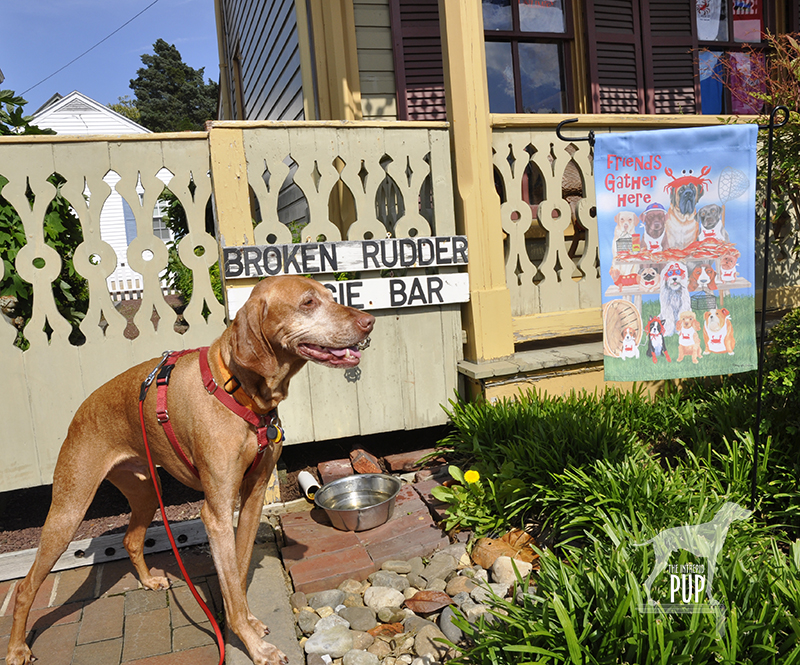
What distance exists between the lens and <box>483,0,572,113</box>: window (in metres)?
6.85

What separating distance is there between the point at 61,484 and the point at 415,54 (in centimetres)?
543

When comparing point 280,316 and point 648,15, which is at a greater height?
point 648,15

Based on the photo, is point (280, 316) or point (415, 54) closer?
point (280, 316)

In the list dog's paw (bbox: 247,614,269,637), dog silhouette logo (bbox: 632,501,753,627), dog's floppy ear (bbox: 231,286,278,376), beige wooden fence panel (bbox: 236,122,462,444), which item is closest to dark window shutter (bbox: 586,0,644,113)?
beige wooden fence panel (bbox: 236,122,462,444)

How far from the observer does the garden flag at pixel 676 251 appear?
9.27 ft

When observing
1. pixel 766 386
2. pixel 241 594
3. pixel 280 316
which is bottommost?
pixel 241 594

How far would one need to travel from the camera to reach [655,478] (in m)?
3.05

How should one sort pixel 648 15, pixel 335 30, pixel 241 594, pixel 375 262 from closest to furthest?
pixel 241 594, pixel 375 262, pixel 335 30, pixel 648 15

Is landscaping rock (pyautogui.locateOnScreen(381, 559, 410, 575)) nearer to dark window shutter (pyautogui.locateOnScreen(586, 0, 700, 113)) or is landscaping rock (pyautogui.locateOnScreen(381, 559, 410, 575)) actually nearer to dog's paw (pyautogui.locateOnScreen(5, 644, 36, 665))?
dog's paw (pyautogui.locateOnScreen(5, 644, 36, 665))

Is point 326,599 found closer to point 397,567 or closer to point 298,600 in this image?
point 298,600

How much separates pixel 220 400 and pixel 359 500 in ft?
5.60

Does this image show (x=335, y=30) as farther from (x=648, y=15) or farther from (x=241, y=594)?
(x=241, y=594)

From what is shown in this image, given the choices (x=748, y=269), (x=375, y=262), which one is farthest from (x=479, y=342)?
(x=748, y=269)

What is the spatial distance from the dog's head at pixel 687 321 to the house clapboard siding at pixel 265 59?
5324 mm
